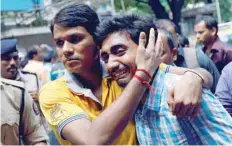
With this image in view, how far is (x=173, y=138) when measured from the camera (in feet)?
5.37

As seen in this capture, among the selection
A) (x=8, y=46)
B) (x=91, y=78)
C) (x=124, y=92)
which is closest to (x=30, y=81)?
(x=8, y=46)

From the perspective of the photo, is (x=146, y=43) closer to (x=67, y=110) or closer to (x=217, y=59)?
(x=67, y=110)

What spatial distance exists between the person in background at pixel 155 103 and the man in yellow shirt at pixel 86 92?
0.07 meters

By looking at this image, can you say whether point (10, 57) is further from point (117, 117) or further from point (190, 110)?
point (190, 110)

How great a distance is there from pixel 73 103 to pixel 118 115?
311 mm

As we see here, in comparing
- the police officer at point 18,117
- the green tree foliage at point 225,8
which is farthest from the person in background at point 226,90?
the green tree foliage at point 225,8

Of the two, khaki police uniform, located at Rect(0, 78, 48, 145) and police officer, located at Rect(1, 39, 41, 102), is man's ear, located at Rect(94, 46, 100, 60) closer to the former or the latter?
khaki police uniform, located at Rect(0, 78, 48, 145)

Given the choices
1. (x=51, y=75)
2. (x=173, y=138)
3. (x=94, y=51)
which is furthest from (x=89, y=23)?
(x=51, y=75)

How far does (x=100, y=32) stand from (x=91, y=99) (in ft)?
0.96

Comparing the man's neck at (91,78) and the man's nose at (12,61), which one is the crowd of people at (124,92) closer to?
the man's neck at (91,78)

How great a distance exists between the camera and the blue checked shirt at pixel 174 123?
5.18ft

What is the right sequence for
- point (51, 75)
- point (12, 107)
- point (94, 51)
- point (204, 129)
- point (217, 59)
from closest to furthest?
point (204, 129) < point (94, 51) < point (12, 107) < point (217, 59) < point (51, 75)

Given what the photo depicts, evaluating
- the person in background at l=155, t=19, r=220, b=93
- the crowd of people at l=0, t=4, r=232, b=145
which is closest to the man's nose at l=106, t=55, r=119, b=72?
the crowd of people at l=0, t=4, r=232, b=145

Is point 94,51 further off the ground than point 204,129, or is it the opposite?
point 94,51
